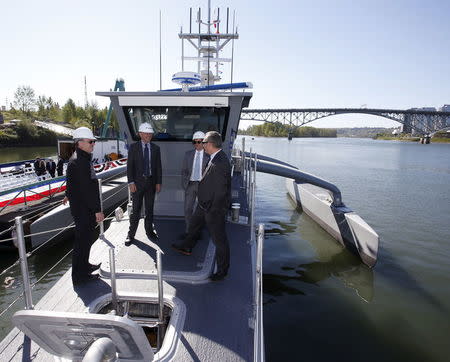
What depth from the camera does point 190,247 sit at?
5.07m

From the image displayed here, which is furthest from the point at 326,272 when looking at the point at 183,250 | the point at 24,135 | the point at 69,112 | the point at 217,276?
the point at 69,112

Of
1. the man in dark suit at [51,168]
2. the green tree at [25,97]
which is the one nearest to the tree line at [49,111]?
the green tree at [25,97]

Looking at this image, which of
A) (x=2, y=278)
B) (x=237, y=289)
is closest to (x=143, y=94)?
(x=237, y=289)

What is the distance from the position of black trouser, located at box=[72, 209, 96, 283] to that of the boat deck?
19cm

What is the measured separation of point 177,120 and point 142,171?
1981 millimetres

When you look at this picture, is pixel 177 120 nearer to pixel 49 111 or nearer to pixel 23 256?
pixel 23 256

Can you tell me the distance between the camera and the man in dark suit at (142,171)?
5.27 m

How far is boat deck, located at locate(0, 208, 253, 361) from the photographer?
308 centimetres

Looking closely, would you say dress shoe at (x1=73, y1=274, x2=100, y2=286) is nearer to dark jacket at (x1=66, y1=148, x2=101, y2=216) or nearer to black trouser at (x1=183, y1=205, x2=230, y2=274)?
dark jacket at (x1=66, y1=148, x2=101, y2=216)

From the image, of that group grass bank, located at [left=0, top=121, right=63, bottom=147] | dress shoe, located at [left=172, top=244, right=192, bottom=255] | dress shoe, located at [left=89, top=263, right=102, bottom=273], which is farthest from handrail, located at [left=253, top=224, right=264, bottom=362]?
grass bank, located at [left=0, top=121, right=63, bottom=147]

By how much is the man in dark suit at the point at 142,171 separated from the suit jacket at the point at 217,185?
1.71 meters

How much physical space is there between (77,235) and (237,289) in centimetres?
231

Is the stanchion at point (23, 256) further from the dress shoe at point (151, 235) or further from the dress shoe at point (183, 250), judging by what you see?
the dress shoe at point (151, 235)

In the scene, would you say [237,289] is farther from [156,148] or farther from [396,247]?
[396,247]
